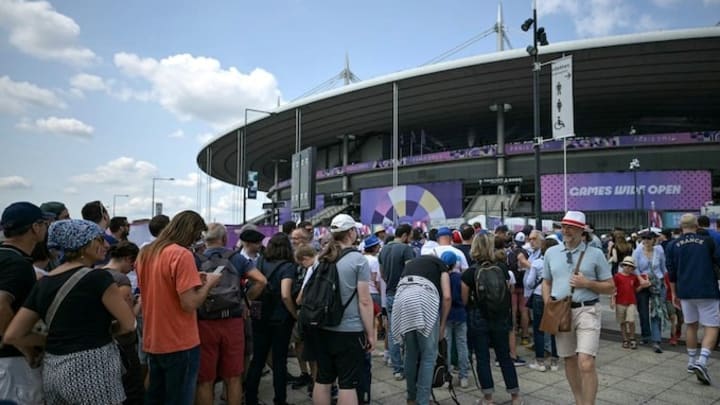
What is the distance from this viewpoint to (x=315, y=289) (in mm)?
3576

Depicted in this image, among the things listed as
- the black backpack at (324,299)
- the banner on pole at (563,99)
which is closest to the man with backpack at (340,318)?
the black backpack at (324,299)

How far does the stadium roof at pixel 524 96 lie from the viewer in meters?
27.8

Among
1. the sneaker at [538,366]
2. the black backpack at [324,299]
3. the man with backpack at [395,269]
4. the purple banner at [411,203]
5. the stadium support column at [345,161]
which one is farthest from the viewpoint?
the stadium support column at [345,161]

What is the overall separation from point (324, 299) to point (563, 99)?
11.0 m

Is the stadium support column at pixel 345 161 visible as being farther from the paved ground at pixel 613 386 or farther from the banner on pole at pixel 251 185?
the paved ground at pixel 613 386

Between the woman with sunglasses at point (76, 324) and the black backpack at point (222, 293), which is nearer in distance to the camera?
the woman with sunglasses at point (76, 324)

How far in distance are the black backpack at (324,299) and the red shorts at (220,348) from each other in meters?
0.67

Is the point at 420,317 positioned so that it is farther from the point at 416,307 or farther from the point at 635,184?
the point at 635,184

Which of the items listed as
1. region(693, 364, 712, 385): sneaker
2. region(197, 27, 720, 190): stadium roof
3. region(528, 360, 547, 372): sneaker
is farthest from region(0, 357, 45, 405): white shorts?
region(197, 27, 720, 190): stadium roof

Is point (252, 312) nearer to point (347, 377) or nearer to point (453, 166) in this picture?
point (347, 377)

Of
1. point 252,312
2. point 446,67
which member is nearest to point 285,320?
point 252,312

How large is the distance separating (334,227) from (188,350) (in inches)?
58.7

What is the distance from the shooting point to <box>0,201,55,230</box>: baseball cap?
278 centimetres

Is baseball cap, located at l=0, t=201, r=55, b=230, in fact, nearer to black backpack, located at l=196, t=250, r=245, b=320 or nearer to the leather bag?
black backpack, located at l=196, t=250, r=245, b=320
